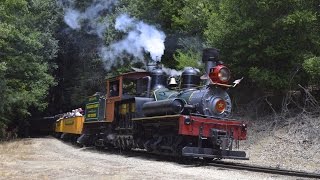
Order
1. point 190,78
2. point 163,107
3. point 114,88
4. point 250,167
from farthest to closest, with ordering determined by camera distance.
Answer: point 114,88 → point 190,78 → point 163,107 → point 250,167

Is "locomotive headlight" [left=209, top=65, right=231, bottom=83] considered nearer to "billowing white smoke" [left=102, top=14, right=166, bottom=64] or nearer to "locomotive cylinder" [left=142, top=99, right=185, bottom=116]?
"locomotive cylinder" [left=142, top=99, right=185, bottom=116]

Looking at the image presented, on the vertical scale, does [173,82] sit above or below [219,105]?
above

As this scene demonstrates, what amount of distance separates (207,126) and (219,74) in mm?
1645

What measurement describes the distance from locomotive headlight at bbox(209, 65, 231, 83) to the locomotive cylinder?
1.26m

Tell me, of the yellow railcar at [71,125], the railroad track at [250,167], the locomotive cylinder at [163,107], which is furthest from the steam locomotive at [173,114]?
the yellow railcar at [71,125]

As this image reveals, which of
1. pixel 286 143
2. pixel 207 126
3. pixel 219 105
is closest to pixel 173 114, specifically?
pixel 207 126

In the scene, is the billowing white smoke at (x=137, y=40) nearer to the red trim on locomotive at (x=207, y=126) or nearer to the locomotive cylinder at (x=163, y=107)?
the locomotive cylinder at (x=163, y=107)

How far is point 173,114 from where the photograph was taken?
1303cm

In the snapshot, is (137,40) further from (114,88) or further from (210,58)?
(210,58)

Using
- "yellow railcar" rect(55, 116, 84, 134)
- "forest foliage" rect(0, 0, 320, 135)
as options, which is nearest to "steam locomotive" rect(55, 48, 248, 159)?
"forest foliage" rect(0, 0, 320, 135)

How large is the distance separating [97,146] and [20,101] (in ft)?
24.9

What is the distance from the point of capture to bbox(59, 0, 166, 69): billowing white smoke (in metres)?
21.0

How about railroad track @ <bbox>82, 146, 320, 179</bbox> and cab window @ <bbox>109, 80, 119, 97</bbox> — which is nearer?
railroad track @ <bbox>82, 146, 320, 179</bbox>

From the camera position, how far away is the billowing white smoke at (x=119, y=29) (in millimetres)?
21028
